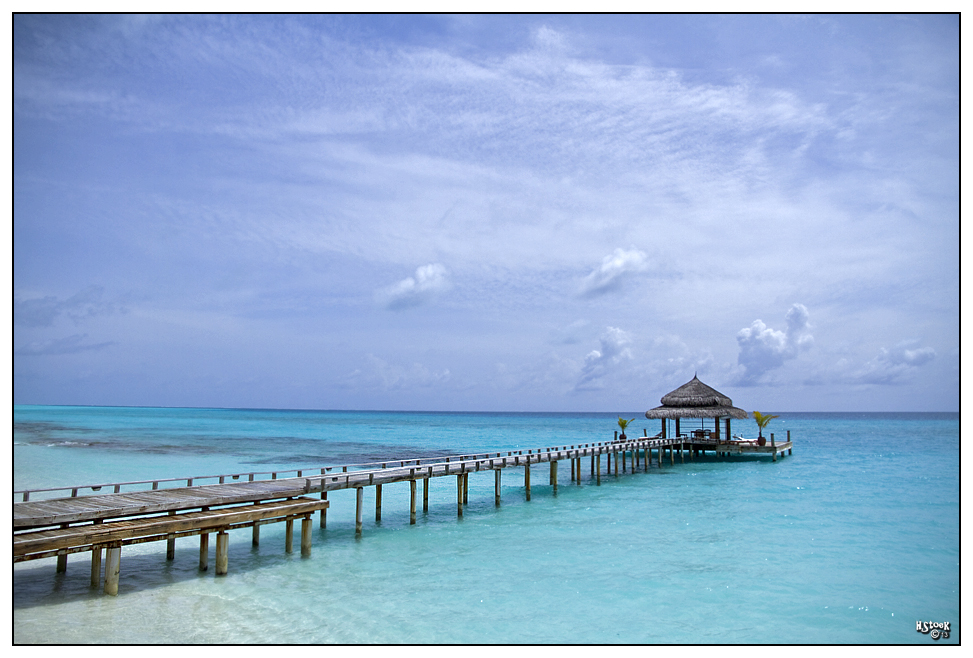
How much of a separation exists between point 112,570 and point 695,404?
3863 cm

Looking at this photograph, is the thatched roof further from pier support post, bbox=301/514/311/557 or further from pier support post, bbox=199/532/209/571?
pier support post, bbox=199/532/209/571

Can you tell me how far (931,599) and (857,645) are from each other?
462 cm

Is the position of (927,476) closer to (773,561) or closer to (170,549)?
(773,561)

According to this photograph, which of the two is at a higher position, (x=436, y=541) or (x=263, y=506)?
(x=263, y=506)

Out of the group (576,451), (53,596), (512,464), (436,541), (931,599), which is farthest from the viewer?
(576,451)

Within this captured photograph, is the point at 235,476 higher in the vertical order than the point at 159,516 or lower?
higher

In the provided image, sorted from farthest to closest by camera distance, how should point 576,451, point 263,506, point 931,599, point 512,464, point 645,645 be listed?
point 576,451 → point 512,464 → point 263,506 → point 931,599 → point 645,645

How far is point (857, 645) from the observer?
1244 cm

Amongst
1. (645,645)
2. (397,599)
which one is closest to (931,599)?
(645,645)

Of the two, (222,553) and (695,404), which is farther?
(695,404)

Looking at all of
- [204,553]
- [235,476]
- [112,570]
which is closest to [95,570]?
[112,570]

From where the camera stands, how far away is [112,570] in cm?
1330

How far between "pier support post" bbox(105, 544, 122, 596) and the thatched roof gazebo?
3527cm

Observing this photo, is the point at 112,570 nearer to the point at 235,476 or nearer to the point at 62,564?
the point at 62,564
